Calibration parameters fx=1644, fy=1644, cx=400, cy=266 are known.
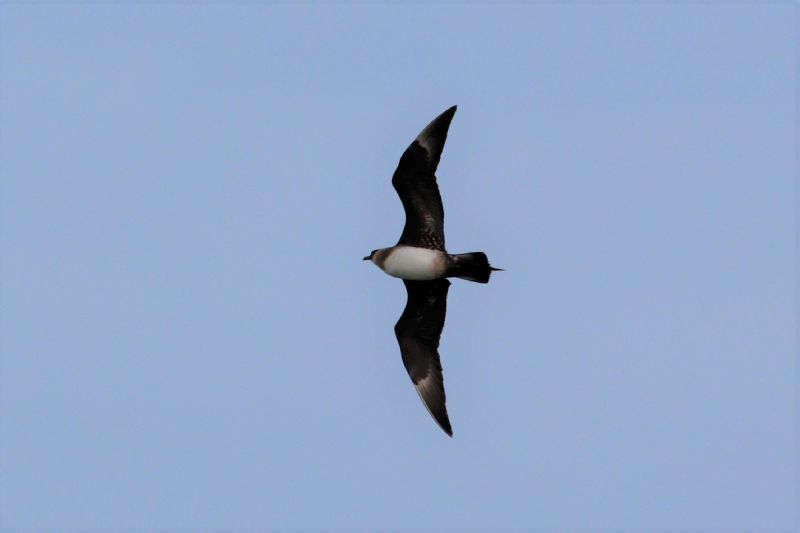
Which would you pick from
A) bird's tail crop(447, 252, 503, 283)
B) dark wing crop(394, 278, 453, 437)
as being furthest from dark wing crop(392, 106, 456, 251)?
dark wing crop(394, 278, 453, 437)

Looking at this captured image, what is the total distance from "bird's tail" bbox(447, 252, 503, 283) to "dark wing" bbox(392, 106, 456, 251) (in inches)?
22.1

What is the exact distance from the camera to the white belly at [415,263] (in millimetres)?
18031

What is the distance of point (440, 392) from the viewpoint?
61.6ft

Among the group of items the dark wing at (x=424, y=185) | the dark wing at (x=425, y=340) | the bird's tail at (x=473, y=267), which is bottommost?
the dark wing at (x=425, y=340)

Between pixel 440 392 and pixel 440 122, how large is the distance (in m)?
3.10

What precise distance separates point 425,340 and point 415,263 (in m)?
1.09

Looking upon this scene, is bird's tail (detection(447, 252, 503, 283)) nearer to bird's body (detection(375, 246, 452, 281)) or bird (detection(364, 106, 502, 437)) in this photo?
bird (detection(364, 106, 502, 437))

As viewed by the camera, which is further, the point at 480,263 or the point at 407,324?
the point at 407,324

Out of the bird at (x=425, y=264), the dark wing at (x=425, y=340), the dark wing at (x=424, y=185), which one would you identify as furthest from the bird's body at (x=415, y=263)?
the dark wing at (x=425, y=340)

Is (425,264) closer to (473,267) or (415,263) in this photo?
(415,263)

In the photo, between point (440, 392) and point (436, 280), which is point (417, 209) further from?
point (440, 392)

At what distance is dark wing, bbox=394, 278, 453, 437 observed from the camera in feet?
61.5

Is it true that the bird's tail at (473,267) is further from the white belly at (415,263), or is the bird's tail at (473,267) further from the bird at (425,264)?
the white belly at (415,263)

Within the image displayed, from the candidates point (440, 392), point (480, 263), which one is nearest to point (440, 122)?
point (480, 263)
